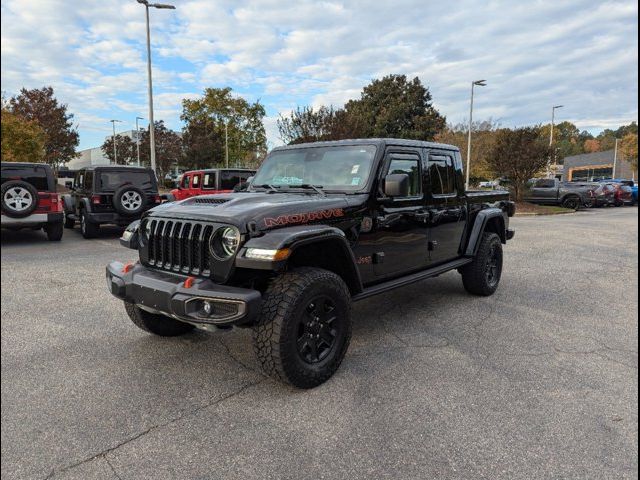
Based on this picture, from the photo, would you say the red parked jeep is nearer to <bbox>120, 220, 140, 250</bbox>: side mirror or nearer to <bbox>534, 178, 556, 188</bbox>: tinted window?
<bbox>120, 220, 140, 250</bbox>: side mirror

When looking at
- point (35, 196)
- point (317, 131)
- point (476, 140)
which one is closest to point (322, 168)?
point (35, 196)

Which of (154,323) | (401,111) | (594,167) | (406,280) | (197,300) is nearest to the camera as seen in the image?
(197,300)

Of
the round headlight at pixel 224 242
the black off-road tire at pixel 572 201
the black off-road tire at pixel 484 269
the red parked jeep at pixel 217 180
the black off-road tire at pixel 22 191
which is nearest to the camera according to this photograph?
the round headlight at pixel 224 242

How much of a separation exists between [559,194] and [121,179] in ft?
72.4

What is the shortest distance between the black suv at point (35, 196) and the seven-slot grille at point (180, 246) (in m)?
4.05

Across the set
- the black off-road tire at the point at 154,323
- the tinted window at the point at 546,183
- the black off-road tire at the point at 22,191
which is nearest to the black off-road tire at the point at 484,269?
the black off-road tire at the point at 154,323

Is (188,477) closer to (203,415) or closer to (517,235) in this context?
(203,415)

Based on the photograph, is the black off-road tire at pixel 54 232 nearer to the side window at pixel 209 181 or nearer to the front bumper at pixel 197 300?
the side window at pixel 209 181

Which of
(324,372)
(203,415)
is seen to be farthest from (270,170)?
(203,415)

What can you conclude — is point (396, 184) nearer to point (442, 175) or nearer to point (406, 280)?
point (406, 280)

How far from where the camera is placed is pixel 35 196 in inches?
272

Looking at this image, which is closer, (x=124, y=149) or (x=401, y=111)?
(x=401, y=111)

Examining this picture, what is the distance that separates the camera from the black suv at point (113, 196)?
10.1 m

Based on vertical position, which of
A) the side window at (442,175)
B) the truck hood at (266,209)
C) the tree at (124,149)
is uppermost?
the tree at (124,149)
